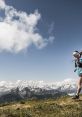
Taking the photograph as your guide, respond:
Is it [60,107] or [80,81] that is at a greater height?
[80,81]

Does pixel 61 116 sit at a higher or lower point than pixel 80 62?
lower

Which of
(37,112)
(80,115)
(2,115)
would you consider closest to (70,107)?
(37,112)

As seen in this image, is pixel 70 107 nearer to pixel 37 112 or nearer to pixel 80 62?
pixel 37 112

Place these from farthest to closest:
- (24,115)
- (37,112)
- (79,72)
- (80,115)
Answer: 1. (79,72)
2. (37,112)
3. (24,115)
4. (80,115)

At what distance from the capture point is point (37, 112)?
1744cm

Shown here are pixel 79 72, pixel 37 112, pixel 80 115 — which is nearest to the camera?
pixel 80 115

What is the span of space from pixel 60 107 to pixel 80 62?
4.21m

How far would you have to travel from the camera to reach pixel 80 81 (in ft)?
69.4

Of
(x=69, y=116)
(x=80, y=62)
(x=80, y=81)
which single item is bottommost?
(x=69, y=116)

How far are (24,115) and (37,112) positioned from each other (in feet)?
5.47

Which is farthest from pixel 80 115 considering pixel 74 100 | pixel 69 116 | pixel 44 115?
pixel 74 100

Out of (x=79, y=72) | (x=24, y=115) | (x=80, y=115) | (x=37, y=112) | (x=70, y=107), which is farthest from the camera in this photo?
(x=79, y=72)

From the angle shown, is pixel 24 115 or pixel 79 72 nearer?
pixel 24 115

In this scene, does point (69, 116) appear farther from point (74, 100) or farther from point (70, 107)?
point (74, 100)
